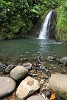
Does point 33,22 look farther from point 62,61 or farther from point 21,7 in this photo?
A: point 62,61

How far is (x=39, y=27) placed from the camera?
1727 centimetres

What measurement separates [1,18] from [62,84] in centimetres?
1132

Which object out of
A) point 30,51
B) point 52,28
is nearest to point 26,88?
point 30,51

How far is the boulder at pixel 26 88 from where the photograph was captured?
16.1ft

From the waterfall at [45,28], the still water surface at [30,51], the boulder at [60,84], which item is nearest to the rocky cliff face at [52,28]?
the waterfall at [45,28]

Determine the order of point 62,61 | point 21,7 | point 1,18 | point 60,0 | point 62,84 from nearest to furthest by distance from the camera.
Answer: point 62,84 → point 62,61 → point 1,18 → point 21,7 → point 60,0

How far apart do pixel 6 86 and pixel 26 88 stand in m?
0.57

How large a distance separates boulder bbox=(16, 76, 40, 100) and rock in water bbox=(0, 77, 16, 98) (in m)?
0.20

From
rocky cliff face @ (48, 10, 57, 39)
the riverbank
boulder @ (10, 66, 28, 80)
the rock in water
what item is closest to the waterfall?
rocky cliff face @ (48, 10, 57, 39)

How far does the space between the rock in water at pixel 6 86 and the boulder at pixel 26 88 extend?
0.67ft

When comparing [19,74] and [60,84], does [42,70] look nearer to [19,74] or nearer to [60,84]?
[19,74]

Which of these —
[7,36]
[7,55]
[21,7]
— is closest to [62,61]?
[7,55]

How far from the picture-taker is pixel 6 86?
5.18m

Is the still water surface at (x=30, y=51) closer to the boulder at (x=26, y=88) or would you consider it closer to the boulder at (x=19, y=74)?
the boulder at (x=19, y=74)
